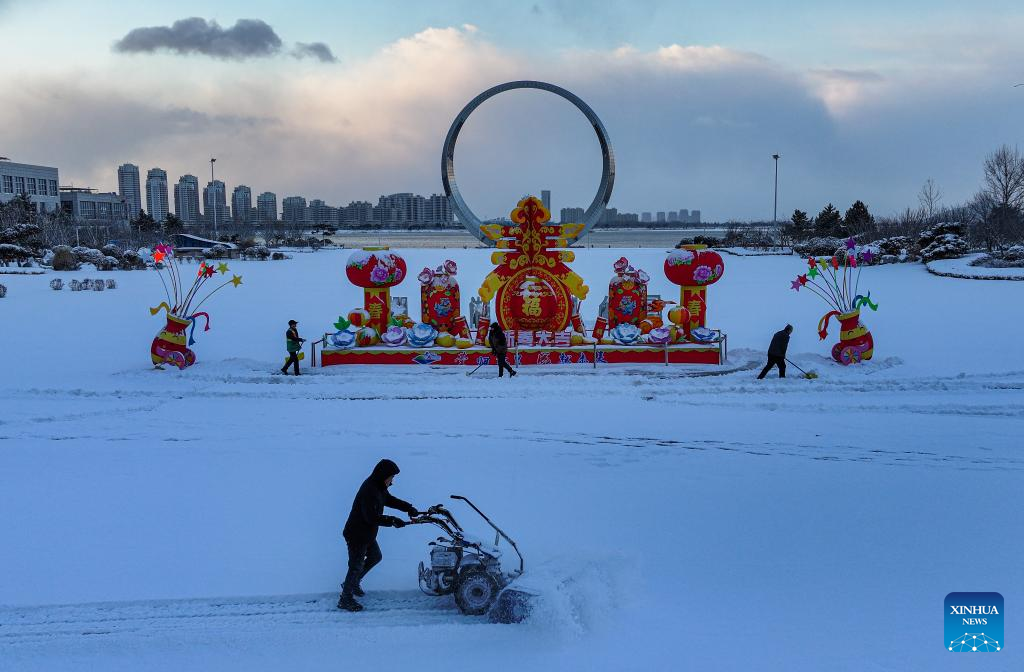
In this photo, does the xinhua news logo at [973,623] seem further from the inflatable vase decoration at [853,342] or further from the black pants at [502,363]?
the inflatable vase decoration at [853,342]

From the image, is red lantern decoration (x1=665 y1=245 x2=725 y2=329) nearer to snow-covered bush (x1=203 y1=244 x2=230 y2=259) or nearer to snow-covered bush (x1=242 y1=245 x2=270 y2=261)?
snow-covered bush (x1=203 y1=244 x2=230 y2=259)

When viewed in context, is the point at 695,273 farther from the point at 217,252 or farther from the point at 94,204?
the point at 94,204

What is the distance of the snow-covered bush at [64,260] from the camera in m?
40.2

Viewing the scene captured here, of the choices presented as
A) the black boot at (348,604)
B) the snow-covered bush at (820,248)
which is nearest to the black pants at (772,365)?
the black boot at (348,604)

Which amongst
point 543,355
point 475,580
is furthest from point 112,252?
point 475,580

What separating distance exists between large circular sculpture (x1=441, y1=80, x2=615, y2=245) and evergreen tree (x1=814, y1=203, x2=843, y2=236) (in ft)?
173

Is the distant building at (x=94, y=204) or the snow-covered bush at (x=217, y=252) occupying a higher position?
the distant building at (x=94, y=204)

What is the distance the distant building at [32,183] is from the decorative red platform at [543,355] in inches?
3407

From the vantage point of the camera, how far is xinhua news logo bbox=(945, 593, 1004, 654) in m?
5.50

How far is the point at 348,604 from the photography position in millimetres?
6078

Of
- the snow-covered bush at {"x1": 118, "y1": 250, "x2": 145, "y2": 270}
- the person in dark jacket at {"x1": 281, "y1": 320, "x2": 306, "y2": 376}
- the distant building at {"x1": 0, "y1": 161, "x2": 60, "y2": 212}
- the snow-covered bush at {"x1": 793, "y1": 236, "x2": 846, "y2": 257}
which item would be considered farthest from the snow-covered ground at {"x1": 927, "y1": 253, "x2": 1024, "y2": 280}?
the distant building at {"x1": 0, "y1": 161, "x2": 60, "y2": 212}

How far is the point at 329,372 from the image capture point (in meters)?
15.2

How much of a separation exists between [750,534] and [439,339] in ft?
30.2

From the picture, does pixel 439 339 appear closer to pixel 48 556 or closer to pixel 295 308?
pixel 48 556
